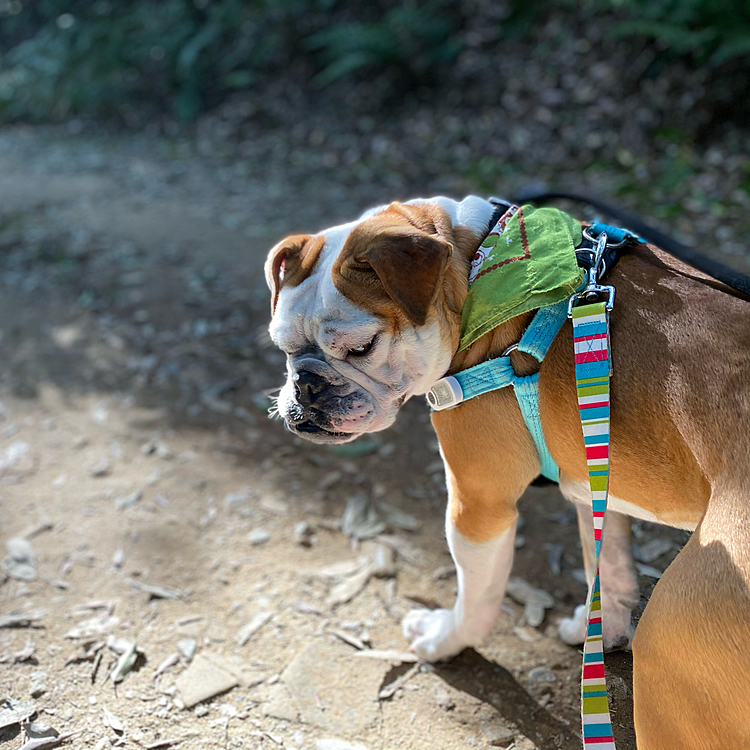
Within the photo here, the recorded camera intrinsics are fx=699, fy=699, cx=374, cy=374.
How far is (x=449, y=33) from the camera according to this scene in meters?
11.3

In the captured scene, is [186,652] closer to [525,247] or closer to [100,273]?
[525,247]

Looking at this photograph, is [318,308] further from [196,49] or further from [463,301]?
[196,49]

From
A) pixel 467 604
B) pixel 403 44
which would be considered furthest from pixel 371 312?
pixel 403 44

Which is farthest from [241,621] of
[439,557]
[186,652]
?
[439,557]

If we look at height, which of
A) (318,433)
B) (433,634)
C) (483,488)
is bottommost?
(433,634)

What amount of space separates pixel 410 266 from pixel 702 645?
149 cm

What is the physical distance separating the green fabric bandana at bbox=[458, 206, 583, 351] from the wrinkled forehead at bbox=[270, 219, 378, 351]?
41cm

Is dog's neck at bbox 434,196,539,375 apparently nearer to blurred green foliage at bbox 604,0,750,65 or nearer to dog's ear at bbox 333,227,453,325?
dog's ear at bbox 333,227,453,325

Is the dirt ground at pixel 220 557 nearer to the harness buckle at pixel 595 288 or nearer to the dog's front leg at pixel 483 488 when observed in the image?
the dog's front leg at pixel 483 488

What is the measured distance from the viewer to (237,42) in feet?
44.4

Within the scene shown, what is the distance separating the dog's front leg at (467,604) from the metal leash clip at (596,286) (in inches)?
38.0

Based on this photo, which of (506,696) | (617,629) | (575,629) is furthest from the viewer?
(575,629)

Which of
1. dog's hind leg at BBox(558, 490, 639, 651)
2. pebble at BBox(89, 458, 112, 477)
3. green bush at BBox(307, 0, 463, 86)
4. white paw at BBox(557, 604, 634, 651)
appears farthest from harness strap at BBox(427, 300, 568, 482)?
green bush at BBox(307, 0, 463, 86)

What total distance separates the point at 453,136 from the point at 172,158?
4.82m
